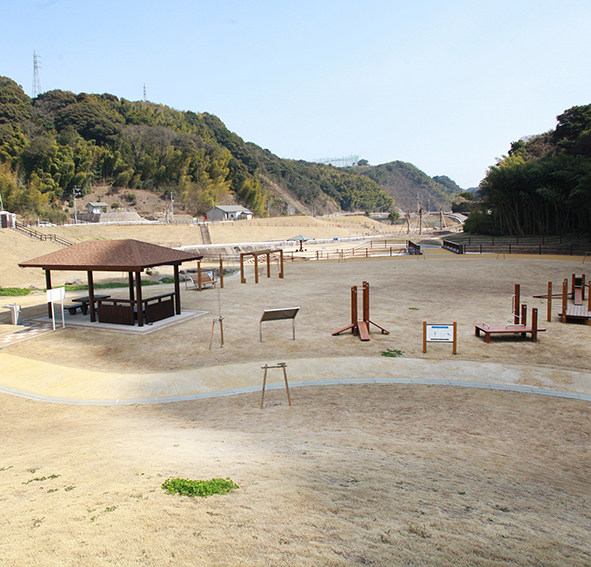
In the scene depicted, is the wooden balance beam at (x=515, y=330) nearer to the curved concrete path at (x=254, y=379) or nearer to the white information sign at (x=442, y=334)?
the white information sign at (x=442, y=334)

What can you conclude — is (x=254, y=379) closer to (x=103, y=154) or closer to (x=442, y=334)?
(x=442, y=334)

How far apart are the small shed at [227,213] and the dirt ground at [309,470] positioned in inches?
3667

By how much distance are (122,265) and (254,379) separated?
7.30 meters

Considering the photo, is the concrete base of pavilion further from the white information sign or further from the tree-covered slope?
the tree-covered slope

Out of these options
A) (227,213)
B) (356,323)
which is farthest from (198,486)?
(227,213)

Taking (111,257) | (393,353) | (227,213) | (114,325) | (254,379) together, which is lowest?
(254,379)

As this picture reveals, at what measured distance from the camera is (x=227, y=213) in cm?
10331

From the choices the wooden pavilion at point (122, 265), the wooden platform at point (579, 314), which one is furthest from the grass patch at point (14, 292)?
the wooden platform at point (579, 314)

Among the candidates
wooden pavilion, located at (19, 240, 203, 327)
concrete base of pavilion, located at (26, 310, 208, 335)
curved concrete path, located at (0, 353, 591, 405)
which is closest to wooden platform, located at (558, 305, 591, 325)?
curved concrete path, located at (0, 353, 591, 405)

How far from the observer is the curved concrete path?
9.20 meters

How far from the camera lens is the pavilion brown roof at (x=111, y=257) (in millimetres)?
15039

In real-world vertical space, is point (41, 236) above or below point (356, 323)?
above

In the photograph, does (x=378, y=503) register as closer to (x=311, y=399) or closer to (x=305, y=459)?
(x=305, y=459)

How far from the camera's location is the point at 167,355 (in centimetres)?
1205
